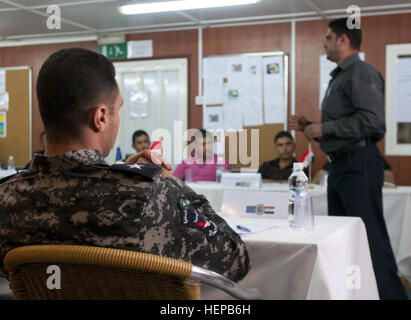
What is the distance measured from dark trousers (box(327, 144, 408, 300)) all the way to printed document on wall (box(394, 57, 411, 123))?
269 cm

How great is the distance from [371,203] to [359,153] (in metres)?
0.27

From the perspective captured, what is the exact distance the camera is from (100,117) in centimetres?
108

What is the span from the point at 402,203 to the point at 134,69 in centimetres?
364

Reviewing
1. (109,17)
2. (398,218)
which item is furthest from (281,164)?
(109,17)

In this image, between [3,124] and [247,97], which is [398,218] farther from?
[3,124]

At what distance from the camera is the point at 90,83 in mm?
1056

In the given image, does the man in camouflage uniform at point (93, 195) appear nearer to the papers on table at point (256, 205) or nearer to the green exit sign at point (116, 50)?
the papers on table at point (256, 205)

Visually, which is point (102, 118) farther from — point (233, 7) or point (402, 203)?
point (233, 7)

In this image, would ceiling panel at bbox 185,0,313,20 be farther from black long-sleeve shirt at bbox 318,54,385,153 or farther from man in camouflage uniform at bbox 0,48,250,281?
man in camouflage uniform at bbox 0,48,250,281

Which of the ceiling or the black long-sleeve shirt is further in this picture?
the ceiling

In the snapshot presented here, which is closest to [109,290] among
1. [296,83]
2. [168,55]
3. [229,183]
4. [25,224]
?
[25,224]

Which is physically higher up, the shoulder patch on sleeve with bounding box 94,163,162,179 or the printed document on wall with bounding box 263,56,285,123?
the printed document on wall with bounding box 263,56,285,123

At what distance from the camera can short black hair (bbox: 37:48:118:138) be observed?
1.04 m

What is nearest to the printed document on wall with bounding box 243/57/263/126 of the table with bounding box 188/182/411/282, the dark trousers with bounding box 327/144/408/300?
the table with bounding box 188/182/411/282
